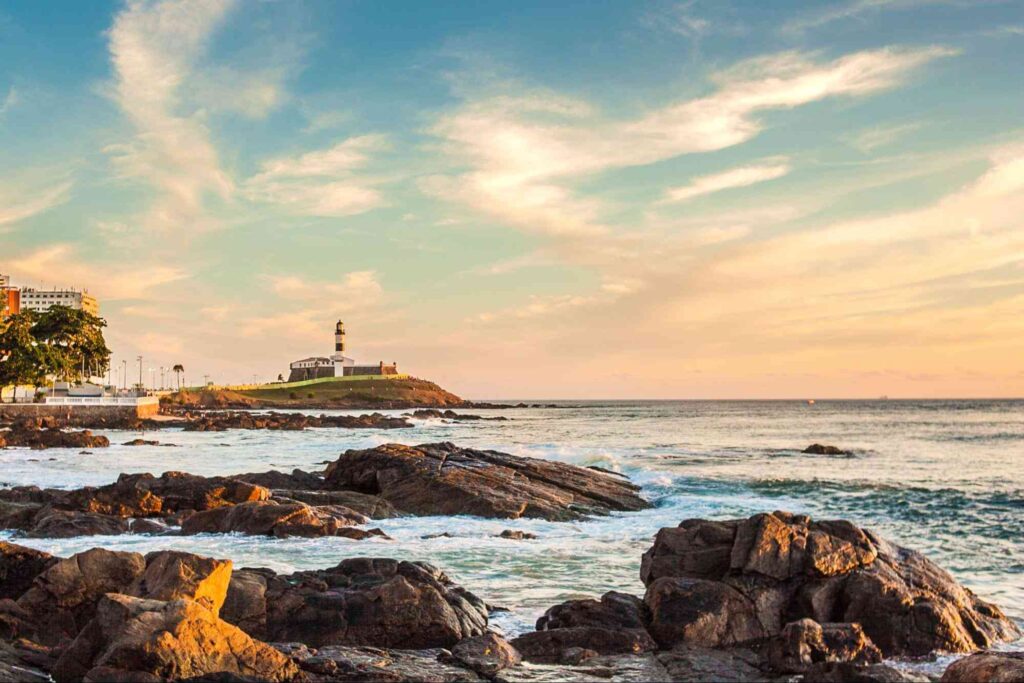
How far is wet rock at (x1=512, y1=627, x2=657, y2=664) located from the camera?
11.9 m

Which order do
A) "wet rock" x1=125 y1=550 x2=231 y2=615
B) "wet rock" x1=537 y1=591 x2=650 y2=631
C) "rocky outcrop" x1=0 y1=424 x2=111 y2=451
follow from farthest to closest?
1. "rocky outcrop" x1=0 y1=424 x2=111 y2=451
2. "wet rock" x1=537 y1=591 x2=650 y2=631
3. "wet rock" x1=125 y1=550 x2=231 y2=615

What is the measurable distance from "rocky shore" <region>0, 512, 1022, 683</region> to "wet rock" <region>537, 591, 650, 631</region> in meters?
0.03

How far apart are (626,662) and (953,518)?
19.2 meters

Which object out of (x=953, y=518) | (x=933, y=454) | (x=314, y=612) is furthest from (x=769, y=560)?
(x=933, y=454)

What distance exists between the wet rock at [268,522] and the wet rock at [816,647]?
1234cm

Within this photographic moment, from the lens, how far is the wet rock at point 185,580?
1105cm

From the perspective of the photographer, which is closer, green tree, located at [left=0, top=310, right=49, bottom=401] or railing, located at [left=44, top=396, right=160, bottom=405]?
railing, located at [left=44, top=396, right=160, bottom=405]

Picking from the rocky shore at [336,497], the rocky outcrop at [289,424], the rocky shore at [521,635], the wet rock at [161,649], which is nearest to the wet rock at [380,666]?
the rocky shore at [521,635]

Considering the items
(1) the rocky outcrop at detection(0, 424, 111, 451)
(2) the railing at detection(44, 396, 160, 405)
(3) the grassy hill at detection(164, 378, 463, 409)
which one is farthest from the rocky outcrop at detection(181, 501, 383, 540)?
(3) the grassy hill at detection(164, 378, 463, 409)

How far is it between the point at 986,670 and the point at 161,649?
9.42 m

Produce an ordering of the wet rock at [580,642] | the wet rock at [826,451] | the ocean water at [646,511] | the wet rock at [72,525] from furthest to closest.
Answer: the wet rock at [826,451]
the wet rock at [72,525]
the ocean water at [646,511]
the wet rock at [580,642]

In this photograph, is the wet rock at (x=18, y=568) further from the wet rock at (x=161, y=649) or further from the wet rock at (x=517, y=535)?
the wet rock at (x=517, y=535)

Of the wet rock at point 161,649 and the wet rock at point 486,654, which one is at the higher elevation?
the wet rock at point 161,649

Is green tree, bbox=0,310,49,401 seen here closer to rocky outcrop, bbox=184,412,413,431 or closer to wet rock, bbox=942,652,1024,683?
rocky outcrop, bbox=184,412,413,431
